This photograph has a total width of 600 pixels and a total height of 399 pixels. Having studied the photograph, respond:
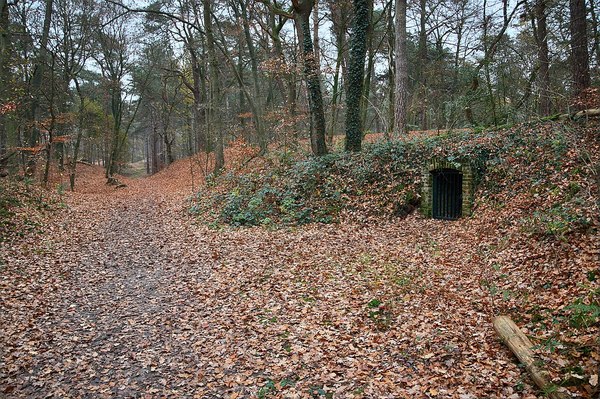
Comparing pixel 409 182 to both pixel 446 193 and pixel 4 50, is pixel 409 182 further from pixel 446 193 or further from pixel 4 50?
pixel 4 50

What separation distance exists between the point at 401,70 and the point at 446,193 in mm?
5216

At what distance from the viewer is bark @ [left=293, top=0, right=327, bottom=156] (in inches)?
513

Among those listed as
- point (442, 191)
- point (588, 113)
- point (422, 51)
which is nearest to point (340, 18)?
point (422, 51)

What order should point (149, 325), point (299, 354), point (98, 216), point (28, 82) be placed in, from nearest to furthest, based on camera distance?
point (299, 354)
point (149, 325)
point (98, 216)
point (28, 82)

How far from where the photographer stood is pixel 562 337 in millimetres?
4270

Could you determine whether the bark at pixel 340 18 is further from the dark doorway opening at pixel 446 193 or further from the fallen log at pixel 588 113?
the fallen log at pixel 588 113

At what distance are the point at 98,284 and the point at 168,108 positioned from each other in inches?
1119

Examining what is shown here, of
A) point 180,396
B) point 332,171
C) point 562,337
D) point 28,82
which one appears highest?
point 28,82

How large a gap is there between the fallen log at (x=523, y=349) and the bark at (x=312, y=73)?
381 inches

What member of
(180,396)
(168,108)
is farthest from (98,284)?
(168,108)

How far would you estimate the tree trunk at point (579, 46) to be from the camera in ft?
32.5

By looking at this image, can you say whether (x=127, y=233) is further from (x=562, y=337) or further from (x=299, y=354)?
(x=562, y=337)

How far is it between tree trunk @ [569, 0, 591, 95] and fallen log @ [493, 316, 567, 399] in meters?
7.96

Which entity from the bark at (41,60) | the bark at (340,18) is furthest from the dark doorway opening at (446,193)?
the bark at (41,60)
